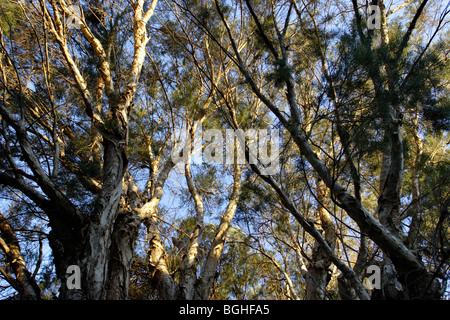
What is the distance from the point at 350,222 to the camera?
288 inches

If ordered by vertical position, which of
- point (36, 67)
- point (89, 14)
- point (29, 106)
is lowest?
point (29, 106)

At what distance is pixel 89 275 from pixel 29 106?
8.72ft

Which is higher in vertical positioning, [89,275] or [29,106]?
[29,106]

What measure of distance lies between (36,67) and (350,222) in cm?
682

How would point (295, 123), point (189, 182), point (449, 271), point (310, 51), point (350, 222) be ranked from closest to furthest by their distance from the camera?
point (449, 271)
point (295, 123)
point (310, 51)
point (189, 182)
point (350, 222)

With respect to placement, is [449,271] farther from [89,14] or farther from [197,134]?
[89,14]

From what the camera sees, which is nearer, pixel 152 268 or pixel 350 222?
pixel 152 268

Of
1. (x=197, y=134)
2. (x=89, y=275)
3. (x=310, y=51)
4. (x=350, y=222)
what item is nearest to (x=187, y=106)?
(x=197, y=134)

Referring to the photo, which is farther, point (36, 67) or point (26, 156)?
point (36, 67)

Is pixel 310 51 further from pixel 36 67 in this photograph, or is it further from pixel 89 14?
pixel 36 67

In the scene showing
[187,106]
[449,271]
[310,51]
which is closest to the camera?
[449,271]

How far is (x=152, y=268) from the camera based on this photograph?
155 inches

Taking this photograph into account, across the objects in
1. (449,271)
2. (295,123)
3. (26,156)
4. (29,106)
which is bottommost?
(449,271)

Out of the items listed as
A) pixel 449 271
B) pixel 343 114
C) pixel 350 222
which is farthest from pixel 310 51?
pixel 350 222
